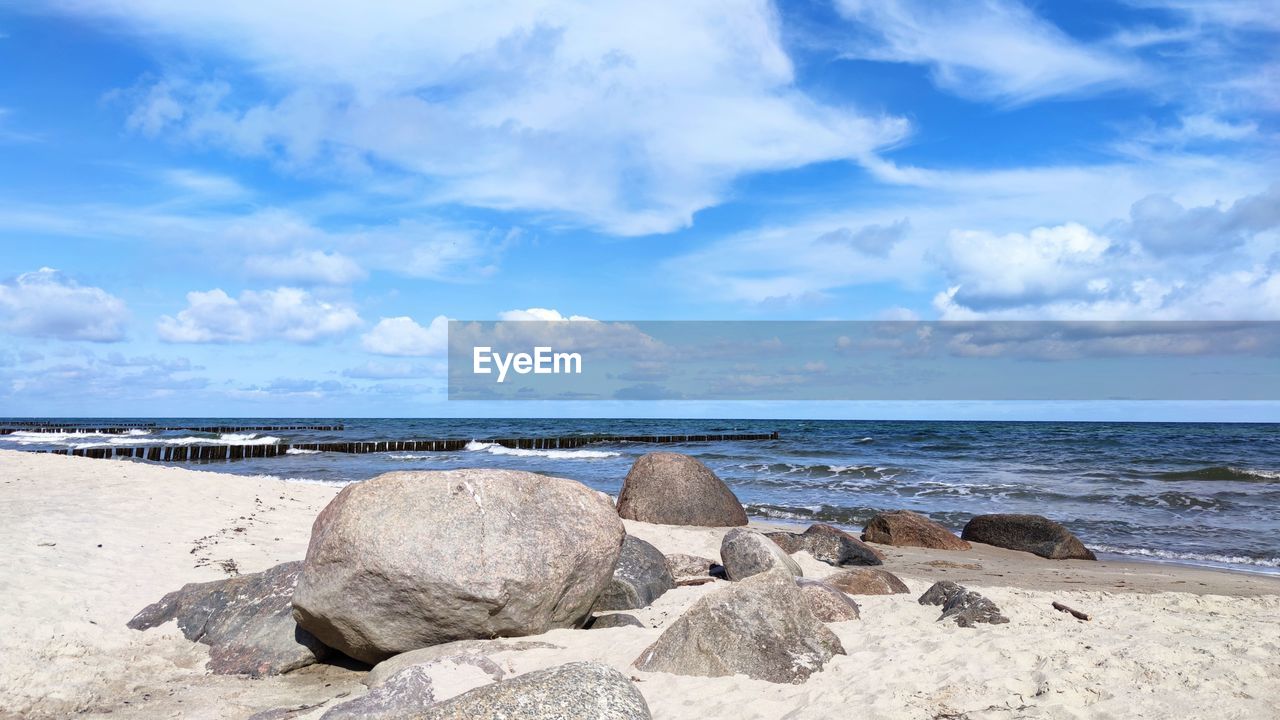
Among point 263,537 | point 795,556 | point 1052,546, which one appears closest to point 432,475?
point 263,537

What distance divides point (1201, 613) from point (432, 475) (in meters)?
7.18

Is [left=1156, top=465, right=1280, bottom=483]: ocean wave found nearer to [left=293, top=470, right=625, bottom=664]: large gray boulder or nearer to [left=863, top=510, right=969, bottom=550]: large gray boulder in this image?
[left=863, top=510, right=969, bottom=550]: large gray boulder

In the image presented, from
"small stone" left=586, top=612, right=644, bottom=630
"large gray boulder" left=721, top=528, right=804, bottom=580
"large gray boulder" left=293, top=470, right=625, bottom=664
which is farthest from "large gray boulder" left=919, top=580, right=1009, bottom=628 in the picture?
"large gray boulder" left=293, top=470, right=625, bottom=664

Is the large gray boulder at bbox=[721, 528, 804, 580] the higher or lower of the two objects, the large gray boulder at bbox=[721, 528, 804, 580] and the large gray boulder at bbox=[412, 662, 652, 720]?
the lower

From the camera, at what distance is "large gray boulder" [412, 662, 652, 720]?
13.3 ft

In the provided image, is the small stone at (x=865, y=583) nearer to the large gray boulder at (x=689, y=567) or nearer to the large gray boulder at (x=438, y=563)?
the large gray boulder at (x=689, y=567)

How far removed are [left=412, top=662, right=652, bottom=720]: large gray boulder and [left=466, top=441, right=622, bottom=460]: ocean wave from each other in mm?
32564

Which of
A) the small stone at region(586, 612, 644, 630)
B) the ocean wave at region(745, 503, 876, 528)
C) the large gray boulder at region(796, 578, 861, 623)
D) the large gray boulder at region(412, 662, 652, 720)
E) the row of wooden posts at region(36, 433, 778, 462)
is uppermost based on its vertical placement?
the large gray boulder at region(412, 662, 652, 720)

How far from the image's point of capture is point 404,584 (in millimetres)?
6297

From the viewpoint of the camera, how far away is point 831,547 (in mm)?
12016

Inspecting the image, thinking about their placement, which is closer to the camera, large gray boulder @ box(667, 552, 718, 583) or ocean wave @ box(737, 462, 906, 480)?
large gray boulder @ box(667, 552, 718, 583)

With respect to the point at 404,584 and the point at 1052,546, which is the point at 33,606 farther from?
the point at 1052,546

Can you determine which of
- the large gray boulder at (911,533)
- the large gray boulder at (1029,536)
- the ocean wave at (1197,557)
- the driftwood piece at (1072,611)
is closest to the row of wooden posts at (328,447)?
the large gray boulder at (911,533)

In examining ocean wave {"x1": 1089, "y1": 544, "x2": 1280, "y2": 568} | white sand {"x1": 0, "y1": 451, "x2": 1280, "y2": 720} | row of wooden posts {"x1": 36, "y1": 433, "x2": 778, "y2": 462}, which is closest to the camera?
white sand {"x1": 0, "y1": 451, "x2": 1280, "y2": 720}
